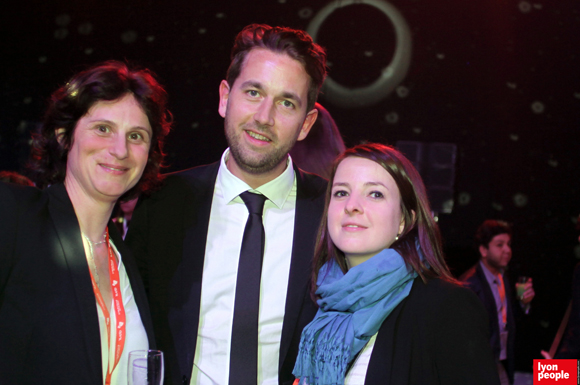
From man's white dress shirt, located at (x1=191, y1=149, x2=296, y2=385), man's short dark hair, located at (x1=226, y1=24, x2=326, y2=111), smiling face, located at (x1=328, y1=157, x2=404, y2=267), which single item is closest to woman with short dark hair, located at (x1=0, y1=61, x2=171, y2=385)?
man's white dress shirt, located at (x1=191, y1=149, x2=296, y2=385)

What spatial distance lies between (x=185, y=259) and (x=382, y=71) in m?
4.63

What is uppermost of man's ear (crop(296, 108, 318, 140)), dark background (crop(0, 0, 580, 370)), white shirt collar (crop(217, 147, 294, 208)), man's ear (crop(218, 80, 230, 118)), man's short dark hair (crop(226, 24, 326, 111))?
dark background (crop(0, 0, 580, 370))

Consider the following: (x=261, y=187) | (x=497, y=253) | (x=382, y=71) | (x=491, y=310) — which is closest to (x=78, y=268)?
(x=261, y=187)

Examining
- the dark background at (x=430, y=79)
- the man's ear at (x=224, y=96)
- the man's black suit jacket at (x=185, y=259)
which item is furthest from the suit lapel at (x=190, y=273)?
the dark background at (x=430, y=79)

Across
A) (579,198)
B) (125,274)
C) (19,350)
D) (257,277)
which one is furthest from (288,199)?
(579,198)

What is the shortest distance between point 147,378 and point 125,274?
1.67 ft

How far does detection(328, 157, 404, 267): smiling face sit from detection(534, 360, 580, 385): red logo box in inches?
116

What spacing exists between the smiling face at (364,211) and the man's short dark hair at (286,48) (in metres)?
0.50

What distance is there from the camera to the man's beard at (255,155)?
189 cm

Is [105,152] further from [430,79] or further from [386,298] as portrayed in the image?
[430,79]

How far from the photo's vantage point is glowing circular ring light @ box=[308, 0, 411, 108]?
5848 mm

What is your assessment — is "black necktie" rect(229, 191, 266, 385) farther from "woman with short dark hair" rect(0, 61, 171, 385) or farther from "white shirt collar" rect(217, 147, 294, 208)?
"woman with short dark hair" rect(0, 61, 171, 385)

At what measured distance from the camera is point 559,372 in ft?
12.9

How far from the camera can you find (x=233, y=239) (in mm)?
1895
